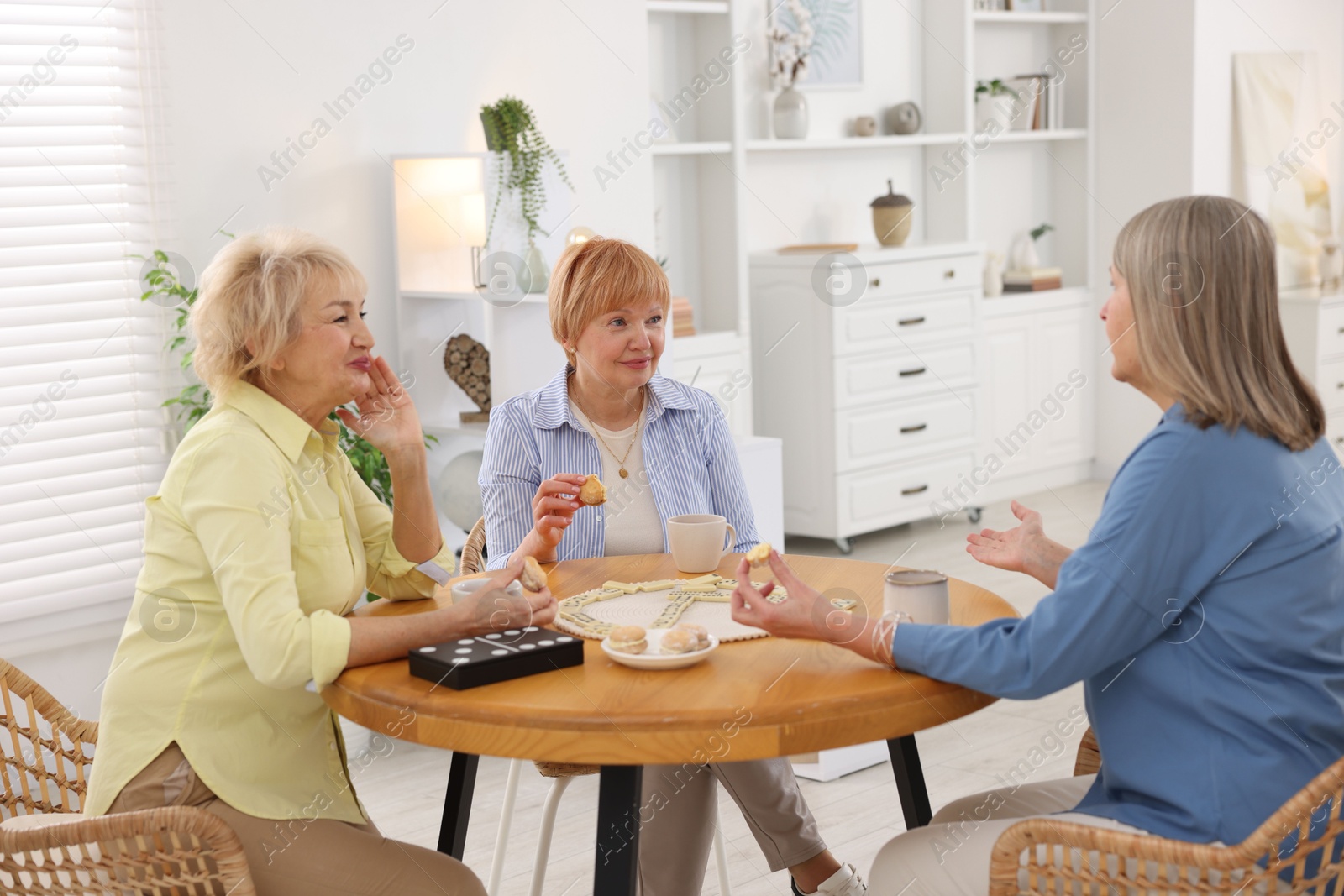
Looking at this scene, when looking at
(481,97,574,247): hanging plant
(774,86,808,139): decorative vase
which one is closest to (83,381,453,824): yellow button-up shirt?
(481,97,574,247): hanging plant

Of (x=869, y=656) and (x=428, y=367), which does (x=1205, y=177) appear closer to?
(x=428, y=367)

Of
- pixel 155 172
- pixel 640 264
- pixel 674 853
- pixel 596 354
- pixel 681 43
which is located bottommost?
pixel 674 853

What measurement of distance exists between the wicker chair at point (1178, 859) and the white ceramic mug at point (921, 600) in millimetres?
312

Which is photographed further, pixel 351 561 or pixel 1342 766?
pixel 351 561

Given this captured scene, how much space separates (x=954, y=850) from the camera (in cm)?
161

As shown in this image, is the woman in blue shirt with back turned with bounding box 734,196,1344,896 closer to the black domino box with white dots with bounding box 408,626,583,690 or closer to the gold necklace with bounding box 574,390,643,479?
the black domino box with white dots with bounding box 408,626,583,690

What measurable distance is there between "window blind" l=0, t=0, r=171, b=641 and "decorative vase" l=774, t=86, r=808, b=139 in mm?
3028

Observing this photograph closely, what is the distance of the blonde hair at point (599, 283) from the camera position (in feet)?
8.18

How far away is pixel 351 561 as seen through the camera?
1.93 metres

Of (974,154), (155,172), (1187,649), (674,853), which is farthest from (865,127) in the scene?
(1187,649)

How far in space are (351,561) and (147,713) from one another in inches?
13.7

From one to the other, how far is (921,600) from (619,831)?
0.48 metres

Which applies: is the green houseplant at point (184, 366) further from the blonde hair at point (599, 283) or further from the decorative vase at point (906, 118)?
the decorative vase at point (906, 118)

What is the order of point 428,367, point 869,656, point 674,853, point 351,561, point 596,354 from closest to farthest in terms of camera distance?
point 869,656 → point 351,561 → point 674,853 → point 596,354 → point 428,367
